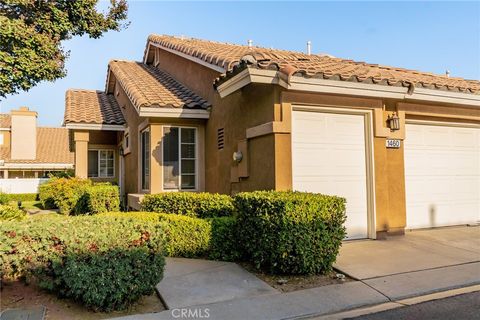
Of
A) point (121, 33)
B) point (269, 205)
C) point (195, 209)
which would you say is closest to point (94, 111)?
point (121, 33)

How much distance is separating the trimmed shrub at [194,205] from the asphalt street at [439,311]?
4004 millimetres

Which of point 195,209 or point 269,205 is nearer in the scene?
point 269,205

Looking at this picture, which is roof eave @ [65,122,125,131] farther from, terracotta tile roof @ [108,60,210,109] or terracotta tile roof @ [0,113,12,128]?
terracotta tile roof @ [0,113,12,128]

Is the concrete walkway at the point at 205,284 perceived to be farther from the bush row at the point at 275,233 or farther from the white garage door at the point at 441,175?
the white garage door at the point at 441,175

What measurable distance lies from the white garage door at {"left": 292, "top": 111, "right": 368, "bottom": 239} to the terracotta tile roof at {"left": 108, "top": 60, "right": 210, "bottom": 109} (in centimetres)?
383

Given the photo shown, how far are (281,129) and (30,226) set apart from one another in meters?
4.54

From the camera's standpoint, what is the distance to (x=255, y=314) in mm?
4316

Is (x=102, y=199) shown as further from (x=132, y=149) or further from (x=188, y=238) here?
(x=188, y=238)

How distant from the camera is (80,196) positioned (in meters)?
13.2

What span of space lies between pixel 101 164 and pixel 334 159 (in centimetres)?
1325

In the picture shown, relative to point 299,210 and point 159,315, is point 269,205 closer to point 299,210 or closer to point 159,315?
point 299,210

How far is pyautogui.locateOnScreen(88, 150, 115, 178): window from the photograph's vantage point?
17.4m

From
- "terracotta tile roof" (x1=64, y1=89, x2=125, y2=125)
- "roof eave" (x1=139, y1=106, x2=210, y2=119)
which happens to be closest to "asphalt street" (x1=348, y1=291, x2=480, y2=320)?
"roof eave" (x1=139, y1=106, x2=210, y2=119)

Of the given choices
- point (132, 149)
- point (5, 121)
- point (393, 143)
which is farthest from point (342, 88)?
point (5, 121)
